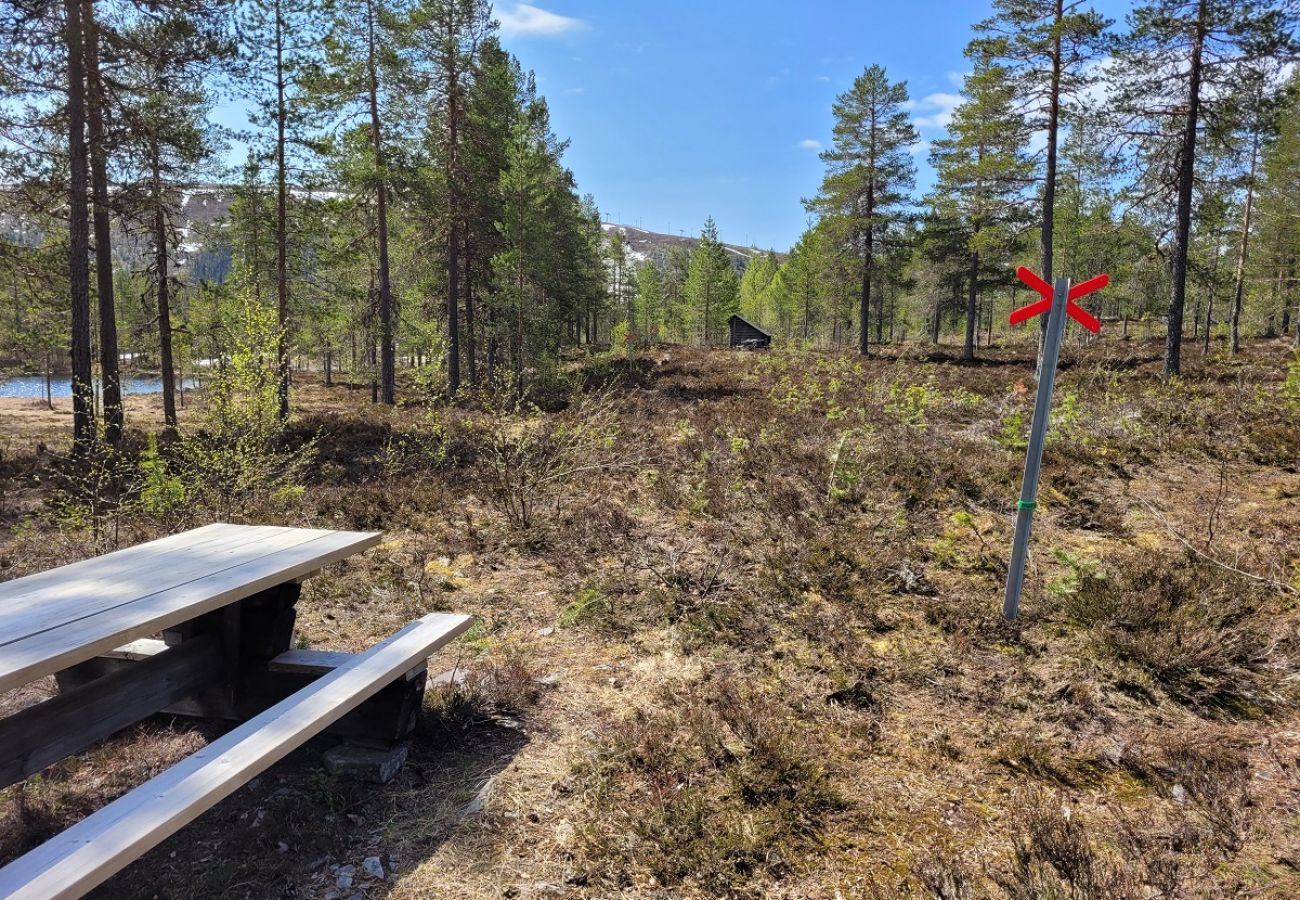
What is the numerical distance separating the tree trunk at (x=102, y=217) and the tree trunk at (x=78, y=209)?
0.63 ft

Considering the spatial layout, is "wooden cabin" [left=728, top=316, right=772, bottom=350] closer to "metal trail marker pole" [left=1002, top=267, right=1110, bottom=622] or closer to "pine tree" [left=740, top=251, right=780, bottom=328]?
"pine tree" [left=740, top=251, right=780, bottom=328]

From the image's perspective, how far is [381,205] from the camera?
18812 mm

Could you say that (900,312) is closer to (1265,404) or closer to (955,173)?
(955,173)

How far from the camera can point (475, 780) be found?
3.12 m

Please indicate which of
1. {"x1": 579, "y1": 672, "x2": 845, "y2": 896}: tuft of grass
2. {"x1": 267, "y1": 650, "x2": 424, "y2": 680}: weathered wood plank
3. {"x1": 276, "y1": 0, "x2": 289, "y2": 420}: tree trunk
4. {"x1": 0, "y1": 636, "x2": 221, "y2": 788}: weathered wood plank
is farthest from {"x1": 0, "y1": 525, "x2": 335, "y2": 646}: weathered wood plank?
{"x1": 276, "y1": 0, "x2": 289, "y2": 420}: tree trunk

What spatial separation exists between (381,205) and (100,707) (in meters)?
18.6

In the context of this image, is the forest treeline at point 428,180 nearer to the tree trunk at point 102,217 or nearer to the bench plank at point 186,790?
the tree trunk at point 102,217

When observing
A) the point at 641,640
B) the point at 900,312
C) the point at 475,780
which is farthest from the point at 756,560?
the point at 900,312

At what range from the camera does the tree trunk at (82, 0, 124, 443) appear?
1027cm

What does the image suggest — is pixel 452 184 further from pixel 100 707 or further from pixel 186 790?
pixel 186 790

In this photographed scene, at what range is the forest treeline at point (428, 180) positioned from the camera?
415 inches

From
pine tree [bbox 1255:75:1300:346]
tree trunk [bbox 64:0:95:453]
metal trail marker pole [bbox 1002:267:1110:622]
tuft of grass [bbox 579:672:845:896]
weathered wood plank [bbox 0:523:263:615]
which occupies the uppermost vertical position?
pine tree [bbox 1255:75:1300:346]

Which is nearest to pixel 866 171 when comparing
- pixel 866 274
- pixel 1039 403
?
pixel 866 274

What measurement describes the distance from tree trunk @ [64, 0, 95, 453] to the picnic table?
8677 mm
